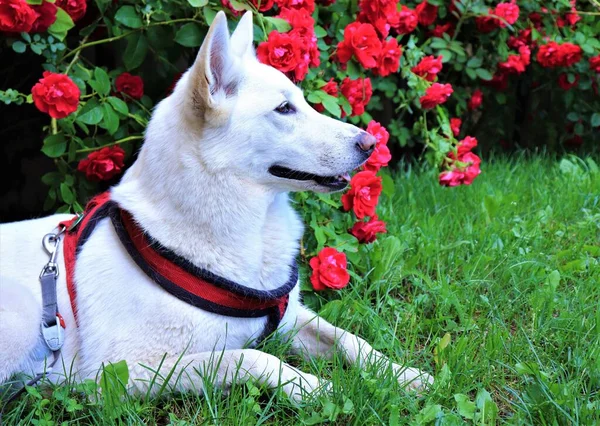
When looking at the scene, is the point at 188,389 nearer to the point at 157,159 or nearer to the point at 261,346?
the point at 261,346

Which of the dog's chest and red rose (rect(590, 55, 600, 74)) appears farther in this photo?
red rose (rect(590, 55, 600, 74))

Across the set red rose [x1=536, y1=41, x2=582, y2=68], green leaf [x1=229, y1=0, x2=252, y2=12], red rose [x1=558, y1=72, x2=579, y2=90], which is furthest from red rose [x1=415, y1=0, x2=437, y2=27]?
green leaf [x1=229, y1=0, x2=252, y2=12]

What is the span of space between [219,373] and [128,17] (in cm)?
161

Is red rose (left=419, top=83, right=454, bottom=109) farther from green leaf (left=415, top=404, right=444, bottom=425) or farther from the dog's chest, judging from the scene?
green leaf (left=415, top=404, right=444, bottom=425)

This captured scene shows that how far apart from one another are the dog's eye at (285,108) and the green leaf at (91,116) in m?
1.04

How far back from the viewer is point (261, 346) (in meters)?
2.44

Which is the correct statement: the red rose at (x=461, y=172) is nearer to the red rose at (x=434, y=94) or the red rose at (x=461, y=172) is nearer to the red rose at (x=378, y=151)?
the red rose at (x=434, y=94)

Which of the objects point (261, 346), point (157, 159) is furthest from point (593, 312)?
point (157, 159)

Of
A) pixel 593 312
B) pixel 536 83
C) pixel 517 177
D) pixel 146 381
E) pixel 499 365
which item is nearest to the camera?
pixel 146 381

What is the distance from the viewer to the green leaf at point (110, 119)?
3.03 metres

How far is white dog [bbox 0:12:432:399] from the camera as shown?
7.20ft

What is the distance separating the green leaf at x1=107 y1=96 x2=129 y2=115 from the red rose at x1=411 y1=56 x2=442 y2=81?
143cm

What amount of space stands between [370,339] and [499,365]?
1.56 feet

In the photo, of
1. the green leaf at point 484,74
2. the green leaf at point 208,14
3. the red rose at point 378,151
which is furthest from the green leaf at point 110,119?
the green leaf at point 484,74
